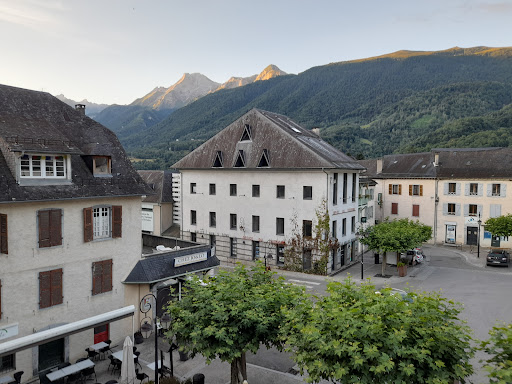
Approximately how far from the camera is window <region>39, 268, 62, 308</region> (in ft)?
53.9

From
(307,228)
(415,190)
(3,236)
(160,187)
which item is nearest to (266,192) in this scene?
(307,228)

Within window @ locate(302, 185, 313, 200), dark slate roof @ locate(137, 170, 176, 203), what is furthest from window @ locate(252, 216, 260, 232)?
dark slate roof @ locate(137, 170, 176, 203)

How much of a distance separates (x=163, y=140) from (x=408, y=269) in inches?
4977

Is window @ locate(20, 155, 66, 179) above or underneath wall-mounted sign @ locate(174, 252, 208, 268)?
above

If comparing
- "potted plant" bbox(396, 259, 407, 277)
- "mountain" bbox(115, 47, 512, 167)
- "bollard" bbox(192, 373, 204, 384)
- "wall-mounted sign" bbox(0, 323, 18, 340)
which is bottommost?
"potted plant" bbox(396, 259, 407, 277)

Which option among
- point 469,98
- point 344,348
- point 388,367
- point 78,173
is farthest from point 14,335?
point 469,98

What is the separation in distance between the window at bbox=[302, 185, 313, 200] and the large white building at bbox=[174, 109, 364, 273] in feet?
0.28

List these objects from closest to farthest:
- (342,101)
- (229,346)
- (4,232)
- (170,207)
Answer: (229,346)
(4,232)
(170,207)
(342,101)

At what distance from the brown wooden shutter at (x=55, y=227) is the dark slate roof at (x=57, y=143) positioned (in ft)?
2.62

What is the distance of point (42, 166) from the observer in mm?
16594

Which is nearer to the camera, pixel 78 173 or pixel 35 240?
pixel 35 240

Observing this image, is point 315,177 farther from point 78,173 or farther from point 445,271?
point 78,173

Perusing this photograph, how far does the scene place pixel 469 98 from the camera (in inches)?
5512

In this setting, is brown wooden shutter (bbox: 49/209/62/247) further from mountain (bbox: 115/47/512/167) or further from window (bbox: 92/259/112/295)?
mountain (bbox: 115/47/512/167)
